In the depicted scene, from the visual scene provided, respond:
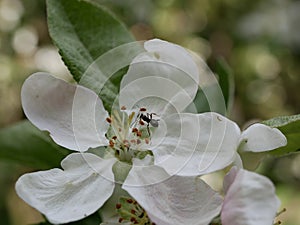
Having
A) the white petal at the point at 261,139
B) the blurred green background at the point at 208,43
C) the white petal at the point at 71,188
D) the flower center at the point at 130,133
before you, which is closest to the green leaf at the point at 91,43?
the flower center at the point at 130,133

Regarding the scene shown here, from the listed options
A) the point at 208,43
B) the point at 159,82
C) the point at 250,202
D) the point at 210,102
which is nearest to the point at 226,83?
the point at 210,102

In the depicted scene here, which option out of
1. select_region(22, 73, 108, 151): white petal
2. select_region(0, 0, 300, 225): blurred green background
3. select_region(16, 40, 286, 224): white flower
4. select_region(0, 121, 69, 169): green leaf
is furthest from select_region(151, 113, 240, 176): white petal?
select_region(0, 0, 300, 225): blurred green background

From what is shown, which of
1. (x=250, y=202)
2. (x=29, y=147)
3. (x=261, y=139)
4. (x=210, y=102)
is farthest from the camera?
(x=29, y=147)

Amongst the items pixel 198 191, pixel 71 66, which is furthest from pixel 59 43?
pixel 198 191

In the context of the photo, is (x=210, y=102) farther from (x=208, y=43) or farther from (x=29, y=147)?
(x=208, y=43)

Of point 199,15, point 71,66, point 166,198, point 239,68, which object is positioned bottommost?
point 239,68

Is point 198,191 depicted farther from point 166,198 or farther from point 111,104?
point 111,104

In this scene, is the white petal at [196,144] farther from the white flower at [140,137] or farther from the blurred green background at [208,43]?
the blurred green background at [208,43]
